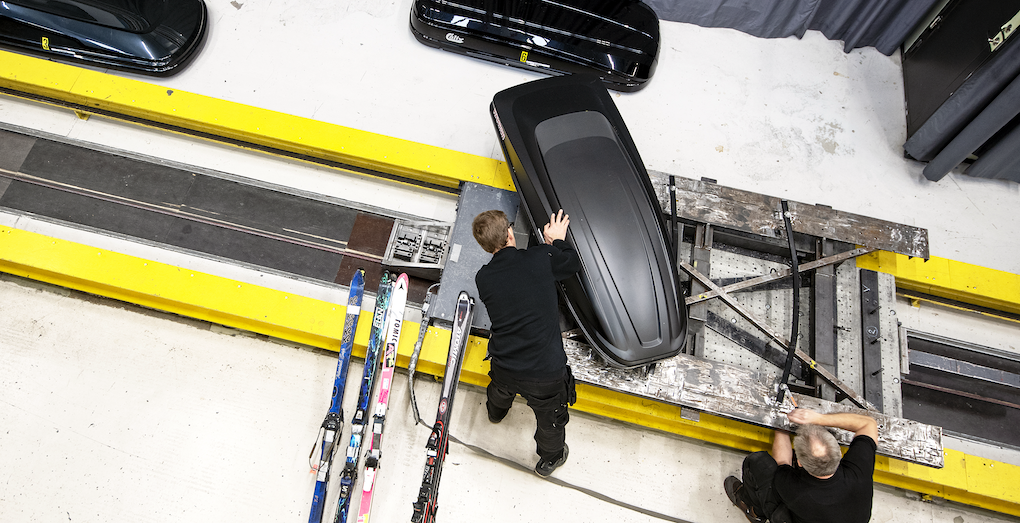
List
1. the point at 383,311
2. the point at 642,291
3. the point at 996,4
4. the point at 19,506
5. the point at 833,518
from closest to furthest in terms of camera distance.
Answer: the point at 833,518 → the point at 642,291 → the point at 19,506 → the point at 383,311 → the point at 996,4

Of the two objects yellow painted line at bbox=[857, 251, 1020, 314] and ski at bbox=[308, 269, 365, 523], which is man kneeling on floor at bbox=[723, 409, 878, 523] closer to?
yellow painted line at bbox=[857, 251, 1020, 314]

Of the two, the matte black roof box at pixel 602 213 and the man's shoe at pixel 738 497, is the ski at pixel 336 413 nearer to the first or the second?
the matte black roof box at pixel 602 213

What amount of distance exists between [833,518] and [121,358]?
4.15 metres

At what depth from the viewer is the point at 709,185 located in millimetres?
3393

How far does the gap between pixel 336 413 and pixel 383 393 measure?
294 mm

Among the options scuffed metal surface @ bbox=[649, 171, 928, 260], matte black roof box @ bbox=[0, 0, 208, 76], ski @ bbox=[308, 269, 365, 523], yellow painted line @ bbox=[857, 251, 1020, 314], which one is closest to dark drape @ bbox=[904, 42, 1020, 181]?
yellow painted line @ bbox=[857, 251, 1020, 314]

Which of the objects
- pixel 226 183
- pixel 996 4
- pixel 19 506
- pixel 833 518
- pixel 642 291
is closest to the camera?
pixel 833 518

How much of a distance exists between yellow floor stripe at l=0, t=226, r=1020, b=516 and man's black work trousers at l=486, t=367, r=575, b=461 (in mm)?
291

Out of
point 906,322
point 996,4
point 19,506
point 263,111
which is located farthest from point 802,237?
point 19,506

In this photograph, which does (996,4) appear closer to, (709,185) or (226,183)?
(709,185)

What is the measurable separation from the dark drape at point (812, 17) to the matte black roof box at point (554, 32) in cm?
64

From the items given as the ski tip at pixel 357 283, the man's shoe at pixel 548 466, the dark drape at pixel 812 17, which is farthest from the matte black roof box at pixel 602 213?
the dark drape at pixel 812 17

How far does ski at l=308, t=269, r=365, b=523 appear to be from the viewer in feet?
9.66

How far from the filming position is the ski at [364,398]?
2.90m
